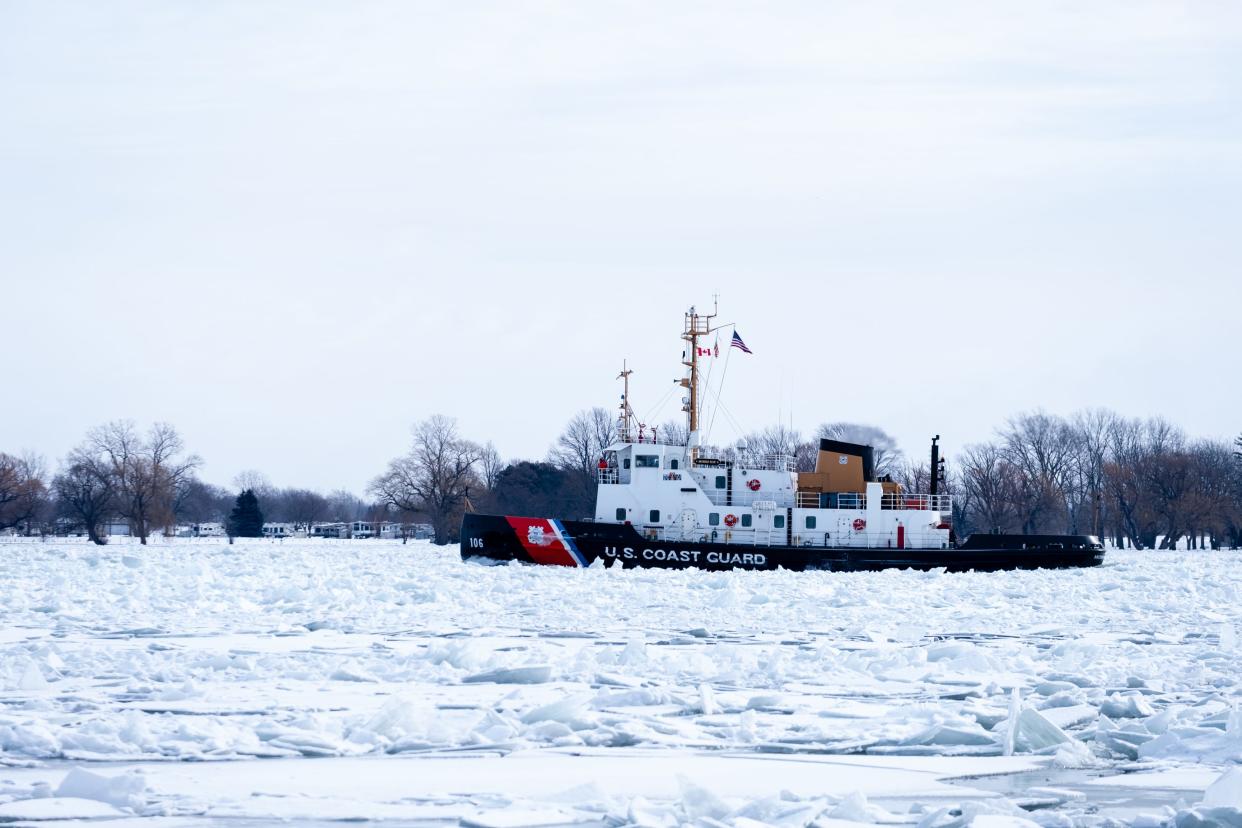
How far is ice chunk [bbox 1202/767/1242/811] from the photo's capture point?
297 inches

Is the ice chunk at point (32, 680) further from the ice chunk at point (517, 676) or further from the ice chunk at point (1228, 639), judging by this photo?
the ice chunk at point (1228, 639)

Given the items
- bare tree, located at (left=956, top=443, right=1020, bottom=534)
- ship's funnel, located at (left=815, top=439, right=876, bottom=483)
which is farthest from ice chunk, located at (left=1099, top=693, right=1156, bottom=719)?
bare tree, located at (left=956, top=443, right=1020, bottom=534)

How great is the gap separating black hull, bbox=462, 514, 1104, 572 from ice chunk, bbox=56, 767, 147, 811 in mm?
27291

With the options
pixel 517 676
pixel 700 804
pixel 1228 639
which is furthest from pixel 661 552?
pixel 700 804

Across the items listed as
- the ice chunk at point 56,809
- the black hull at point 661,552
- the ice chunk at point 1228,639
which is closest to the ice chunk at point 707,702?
the ice chunk at point 56,809

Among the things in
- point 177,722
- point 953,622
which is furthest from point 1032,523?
point 177,722

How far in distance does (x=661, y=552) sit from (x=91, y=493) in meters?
57.7

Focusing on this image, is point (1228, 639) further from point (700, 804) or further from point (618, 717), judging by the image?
point (700, 804)

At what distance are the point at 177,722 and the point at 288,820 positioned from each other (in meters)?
3.30

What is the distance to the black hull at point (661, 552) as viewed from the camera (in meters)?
35.2

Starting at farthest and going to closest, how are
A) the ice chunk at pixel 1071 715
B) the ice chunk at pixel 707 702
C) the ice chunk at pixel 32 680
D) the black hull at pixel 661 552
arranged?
the black hull at pixel 661 552
the ice chunk at pixel 32 680
the ice chunk at pixel 707 702
the ice chunk at pixel 1071 715

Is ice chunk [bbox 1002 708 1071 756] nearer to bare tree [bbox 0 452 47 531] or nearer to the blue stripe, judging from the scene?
the blue stripe

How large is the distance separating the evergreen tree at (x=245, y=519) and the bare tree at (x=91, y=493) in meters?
11.6

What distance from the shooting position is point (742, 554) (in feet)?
116
